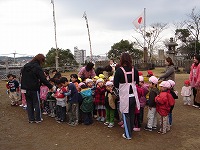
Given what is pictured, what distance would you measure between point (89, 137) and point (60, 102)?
60.0 inches

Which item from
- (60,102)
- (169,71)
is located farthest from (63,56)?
(169,71)

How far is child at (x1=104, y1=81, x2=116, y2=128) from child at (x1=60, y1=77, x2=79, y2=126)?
0.79 meters

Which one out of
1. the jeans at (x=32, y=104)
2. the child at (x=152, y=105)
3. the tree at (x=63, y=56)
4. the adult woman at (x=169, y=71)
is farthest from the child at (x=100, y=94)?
the tree at (x=63, y=56)

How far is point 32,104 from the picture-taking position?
6.30 meters

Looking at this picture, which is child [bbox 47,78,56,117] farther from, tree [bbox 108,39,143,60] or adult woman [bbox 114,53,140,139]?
tree [bbox 108,39,143,60]

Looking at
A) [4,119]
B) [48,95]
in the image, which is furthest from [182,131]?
[4,119]

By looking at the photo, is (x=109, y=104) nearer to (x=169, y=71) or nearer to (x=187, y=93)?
(x=169, y=71)

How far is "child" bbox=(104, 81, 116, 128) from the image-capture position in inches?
214

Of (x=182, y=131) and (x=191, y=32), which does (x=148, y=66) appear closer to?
(x=191, y=32)

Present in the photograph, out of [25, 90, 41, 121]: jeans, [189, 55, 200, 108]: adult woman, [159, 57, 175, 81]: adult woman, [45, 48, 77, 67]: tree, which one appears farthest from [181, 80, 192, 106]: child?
[45, 48, 77, 67]: tree

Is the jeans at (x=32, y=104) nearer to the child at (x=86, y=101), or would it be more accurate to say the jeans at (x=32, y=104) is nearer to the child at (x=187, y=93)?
the child at (x=86, y=101)

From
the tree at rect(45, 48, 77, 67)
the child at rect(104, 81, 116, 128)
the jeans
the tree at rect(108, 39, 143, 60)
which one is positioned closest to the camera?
the child at rect(104, 81, 116, 128)

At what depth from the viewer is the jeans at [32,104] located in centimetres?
614

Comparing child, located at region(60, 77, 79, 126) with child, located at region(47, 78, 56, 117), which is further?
child, located at region(47, 78, 56, 117)
